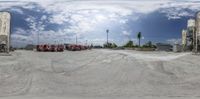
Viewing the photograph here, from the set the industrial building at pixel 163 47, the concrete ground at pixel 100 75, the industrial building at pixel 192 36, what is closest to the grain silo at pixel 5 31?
the concrete ground at pixel 100 75

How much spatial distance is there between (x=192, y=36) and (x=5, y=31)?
1.39 meters

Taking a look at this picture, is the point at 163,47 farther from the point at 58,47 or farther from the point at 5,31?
the point at 5,31

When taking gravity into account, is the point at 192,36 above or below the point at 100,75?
above

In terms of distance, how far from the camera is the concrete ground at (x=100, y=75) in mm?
3564

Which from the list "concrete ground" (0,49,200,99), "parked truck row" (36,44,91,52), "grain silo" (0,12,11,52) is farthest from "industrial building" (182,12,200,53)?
"grain silo" (0,12,11,52)

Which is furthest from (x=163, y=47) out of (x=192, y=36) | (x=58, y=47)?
(x=58, y=47)

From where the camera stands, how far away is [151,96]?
11.8 ft

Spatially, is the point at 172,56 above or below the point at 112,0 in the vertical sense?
below

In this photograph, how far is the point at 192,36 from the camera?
3.47 m

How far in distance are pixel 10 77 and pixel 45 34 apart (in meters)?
0.45

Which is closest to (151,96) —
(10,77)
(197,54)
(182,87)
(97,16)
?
(182,87)

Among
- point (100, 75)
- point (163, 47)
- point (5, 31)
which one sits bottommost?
point (100, 75)

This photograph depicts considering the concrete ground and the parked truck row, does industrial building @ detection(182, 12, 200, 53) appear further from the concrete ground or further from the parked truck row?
the parked truck row

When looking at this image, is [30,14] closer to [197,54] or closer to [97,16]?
[97,16]
